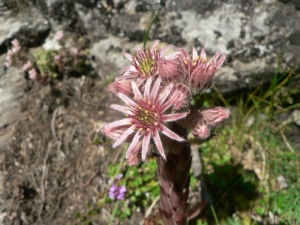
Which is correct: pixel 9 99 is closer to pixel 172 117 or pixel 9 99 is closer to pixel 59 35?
pixel 59 35

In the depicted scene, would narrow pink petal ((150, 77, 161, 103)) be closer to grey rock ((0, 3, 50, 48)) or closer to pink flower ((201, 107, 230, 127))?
pink flower ((201, 107, 230, 127))

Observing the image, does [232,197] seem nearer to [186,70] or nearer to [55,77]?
[186,70]

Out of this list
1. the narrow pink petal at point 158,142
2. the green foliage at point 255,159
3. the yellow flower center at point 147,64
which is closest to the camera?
the narrow pink petal at point 158,142

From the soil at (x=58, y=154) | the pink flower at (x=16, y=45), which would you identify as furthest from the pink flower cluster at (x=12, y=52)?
the soil at (x=58, y=154)

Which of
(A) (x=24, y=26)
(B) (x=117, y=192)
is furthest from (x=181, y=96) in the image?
(A) (x=24, y=26)

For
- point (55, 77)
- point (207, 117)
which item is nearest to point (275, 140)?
point (207, 117)

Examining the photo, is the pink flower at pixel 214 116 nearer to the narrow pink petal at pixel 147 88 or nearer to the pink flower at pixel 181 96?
the pink flower at pixel 181 96
